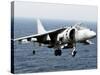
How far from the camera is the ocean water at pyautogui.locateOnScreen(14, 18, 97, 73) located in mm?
2320

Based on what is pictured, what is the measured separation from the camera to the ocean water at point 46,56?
2.32m

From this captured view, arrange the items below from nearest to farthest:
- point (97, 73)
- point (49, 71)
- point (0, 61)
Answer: point (0, 61), point (49, 71), point (97, 73)

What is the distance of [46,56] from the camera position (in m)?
2.44

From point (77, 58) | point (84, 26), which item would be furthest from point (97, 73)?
point (84, 26)

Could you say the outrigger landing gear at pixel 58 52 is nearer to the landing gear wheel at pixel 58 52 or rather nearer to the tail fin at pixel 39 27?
the landing gear wheel at pixel 58 52

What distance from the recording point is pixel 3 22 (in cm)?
230

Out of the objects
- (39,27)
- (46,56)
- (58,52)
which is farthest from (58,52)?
(39,27)

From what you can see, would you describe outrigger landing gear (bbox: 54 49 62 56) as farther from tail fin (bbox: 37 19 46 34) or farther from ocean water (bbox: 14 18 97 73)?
tail fin (bbox: 37 19 46 34)

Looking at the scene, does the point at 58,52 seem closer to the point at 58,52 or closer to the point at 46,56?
the point at 58,52

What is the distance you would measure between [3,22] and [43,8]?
0.40 m

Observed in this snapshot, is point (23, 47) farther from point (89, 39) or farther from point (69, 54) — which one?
point (89, 39)

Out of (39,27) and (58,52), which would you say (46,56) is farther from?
(39,27)

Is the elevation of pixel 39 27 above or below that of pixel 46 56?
above

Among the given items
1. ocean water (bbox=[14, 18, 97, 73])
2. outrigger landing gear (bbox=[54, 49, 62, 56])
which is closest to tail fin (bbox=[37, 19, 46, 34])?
ocean water (bbox=[14, 18, 97, 73])
